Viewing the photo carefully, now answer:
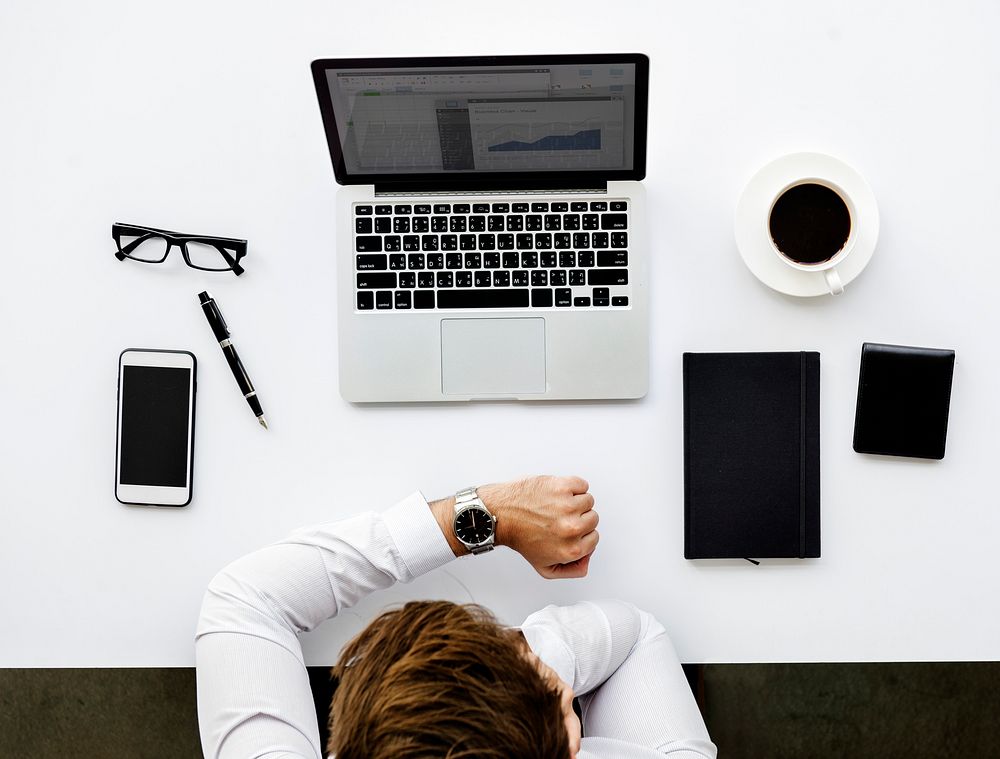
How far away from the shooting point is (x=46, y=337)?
3.01ft

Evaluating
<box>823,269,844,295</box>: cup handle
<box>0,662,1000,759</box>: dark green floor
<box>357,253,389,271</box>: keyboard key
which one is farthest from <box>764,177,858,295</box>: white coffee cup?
<box>0,662,1000,759</box>: dark green floor

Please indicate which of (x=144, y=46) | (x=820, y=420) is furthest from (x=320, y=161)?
(x=820, y=420)

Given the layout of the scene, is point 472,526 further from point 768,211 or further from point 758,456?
point 768,211

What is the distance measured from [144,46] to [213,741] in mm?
831

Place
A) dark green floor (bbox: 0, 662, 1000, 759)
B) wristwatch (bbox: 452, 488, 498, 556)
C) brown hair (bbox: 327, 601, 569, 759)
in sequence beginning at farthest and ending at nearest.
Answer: dark green floor (bbox: 0, 662, 1000, 759) < wristwatch (bbox: 452, 488, 498, 556) < brown hair (bbox: 327, 601, 569, 759)

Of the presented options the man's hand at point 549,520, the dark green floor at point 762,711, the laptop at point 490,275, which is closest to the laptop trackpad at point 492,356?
the laptop at point 490,275

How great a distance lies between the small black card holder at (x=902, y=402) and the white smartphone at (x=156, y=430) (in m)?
0.83

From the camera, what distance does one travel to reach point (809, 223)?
848mm

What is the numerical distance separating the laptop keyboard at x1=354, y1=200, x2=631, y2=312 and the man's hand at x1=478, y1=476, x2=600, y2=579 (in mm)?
217

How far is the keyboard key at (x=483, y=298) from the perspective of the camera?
2.82 feet

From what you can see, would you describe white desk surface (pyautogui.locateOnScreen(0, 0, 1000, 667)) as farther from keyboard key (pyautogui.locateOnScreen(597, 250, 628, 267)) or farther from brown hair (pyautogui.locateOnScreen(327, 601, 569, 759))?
brown hair (pyautogui.locateOnScreen(327, 601, 569, 759))

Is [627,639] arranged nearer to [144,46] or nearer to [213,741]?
[213,741]

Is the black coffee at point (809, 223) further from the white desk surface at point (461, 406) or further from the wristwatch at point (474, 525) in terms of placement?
the wristwatch at point (474, 525)

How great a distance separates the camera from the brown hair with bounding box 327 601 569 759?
504 millimetres
